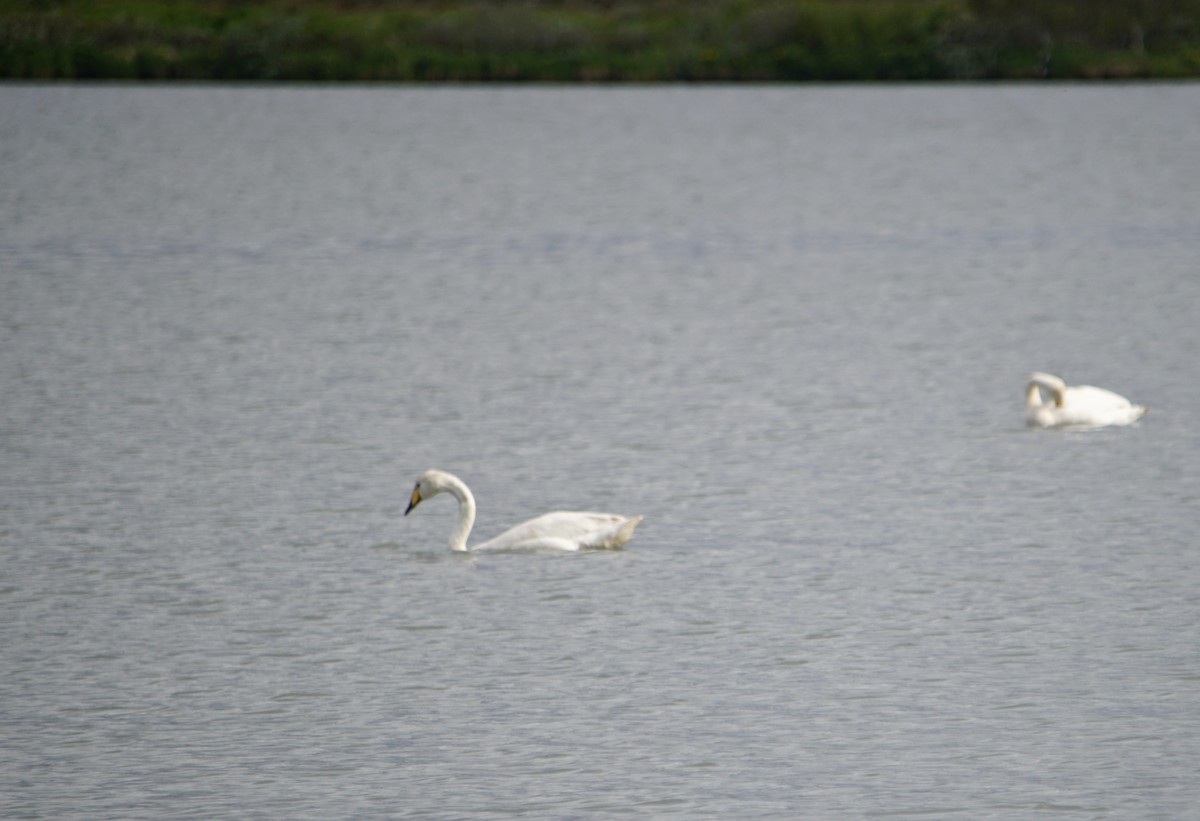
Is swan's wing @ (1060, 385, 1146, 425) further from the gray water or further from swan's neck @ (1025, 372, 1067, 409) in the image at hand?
the gray water

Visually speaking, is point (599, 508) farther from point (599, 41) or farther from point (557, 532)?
point (599, 41)

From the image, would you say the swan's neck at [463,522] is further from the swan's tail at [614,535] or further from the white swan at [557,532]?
the swan's tail at [614,535]

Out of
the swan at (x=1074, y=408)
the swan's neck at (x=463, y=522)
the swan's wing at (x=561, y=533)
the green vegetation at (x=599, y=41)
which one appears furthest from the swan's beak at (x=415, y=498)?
the green vegetation at (x=599, y=41)

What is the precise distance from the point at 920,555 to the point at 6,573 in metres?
5.60

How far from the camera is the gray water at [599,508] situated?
918 cm

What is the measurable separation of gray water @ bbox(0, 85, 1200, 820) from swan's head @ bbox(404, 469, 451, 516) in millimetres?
327

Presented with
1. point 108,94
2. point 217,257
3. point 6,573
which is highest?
point 6,573

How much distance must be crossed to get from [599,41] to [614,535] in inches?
2351

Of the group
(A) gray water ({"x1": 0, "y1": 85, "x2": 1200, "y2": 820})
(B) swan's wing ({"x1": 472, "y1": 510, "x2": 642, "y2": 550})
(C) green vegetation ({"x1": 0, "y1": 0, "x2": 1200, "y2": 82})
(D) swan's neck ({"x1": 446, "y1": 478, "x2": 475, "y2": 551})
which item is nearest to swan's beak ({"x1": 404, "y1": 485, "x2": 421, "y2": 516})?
(A) gray water ({"x1": 0, "y1": 85, "x2": 1200, "y2": 820})

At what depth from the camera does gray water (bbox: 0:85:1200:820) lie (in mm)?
9180

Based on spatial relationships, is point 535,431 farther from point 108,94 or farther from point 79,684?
point 108,94

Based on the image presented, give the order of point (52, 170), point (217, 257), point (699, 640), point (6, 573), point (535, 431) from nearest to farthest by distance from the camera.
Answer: point (699, 640) < point (6, 573) < point (535, 431) < point (217, 257) < point (52, 170)

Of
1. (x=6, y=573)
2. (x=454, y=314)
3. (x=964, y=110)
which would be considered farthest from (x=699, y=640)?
(x=964, y=110)

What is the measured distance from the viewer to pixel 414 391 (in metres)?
19.3
